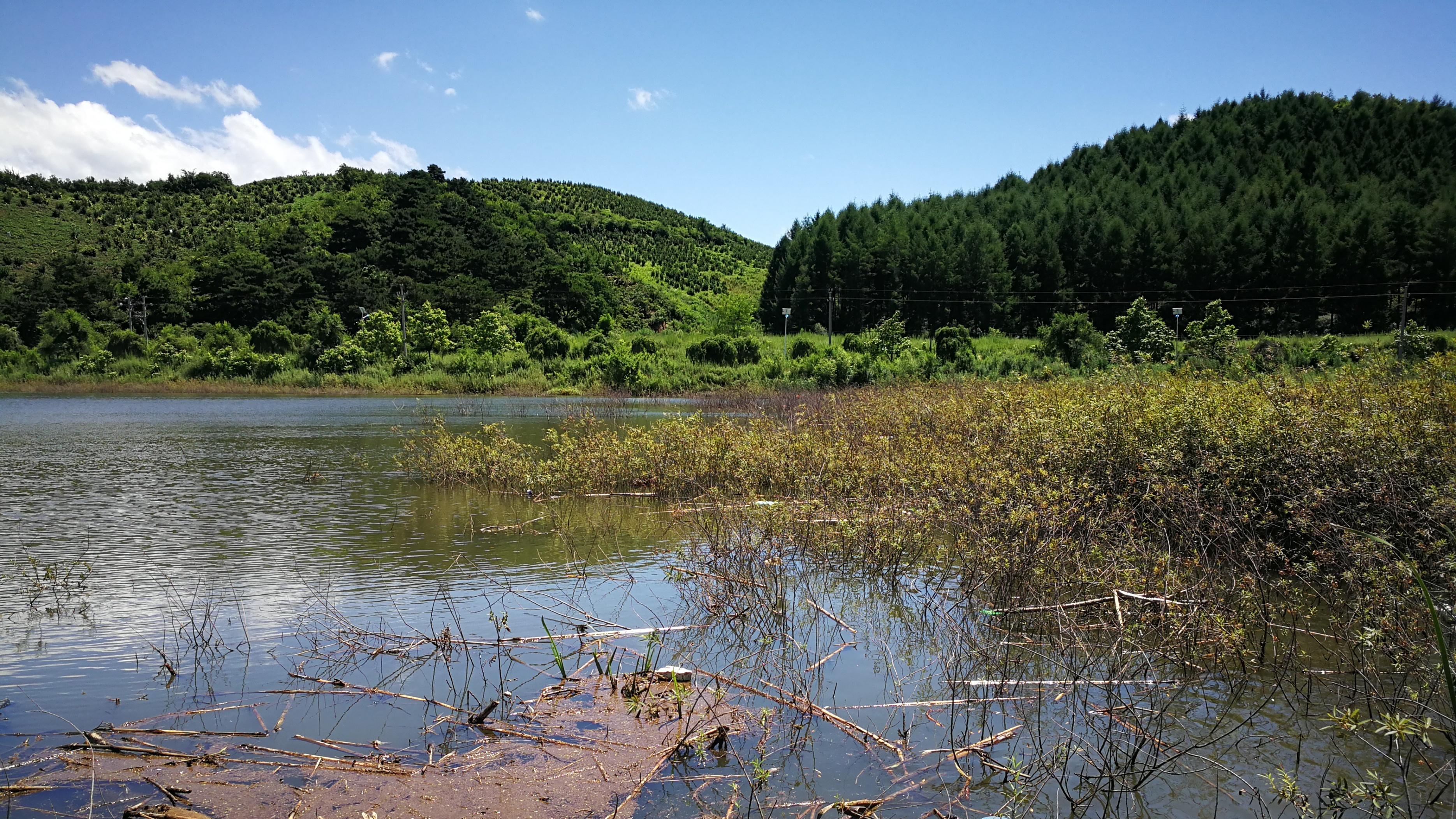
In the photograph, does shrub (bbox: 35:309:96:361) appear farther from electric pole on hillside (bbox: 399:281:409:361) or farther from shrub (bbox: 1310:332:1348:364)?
shrub (bbox: 1310:332:1348:364)

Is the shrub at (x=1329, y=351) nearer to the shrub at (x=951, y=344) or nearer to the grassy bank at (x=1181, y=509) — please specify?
the shrub at (x=951, y=344)

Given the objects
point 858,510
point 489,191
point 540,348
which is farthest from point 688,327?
point 858,510

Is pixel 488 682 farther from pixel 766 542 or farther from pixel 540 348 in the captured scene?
pixel 540 348

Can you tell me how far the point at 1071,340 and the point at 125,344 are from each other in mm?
64913

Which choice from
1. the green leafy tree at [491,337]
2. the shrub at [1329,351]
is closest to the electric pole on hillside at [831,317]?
the green leafy tree at [491,337]

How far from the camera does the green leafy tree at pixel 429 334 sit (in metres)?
66.6

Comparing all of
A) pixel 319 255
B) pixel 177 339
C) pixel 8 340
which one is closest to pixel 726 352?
pixel 177 339

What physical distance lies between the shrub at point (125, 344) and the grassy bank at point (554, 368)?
0.28 meters

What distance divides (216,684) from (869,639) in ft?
16.6

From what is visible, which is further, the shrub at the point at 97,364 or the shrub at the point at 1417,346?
the shrub at the point at 97,364

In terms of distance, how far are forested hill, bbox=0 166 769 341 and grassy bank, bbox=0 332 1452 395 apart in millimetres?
10973

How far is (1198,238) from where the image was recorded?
8069cm

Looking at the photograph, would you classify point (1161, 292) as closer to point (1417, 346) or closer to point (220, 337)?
point (1417, 346)

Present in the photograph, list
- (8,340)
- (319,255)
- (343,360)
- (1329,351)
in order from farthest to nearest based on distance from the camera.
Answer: (319,255) < (8,340) < (343,360) < (1329,351)
